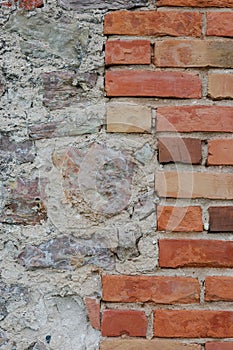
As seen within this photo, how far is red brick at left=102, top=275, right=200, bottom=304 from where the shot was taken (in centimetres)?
115

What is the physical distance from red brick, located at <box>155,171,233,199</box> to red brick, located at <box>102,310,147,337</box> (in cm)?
29

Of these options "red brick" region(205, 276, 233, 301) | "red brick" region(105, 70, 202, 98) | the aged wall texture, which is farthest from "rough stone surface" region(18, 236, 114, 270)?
"red brick" region(105, 70, 202, 98)

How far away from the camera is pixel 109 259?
46.1 inches

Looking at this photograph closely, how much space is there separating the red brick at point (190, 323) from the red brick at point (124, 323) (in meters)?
0.03

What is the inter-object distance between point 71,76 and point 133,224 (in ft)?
1.27

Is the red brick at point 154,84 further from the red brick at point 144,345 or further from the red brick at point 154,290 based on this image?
the red brick at point 144,345

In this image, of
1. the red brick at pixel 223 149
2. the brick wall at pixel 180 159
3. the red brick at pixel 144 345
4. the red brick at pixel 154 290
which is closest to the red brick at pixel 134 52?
the brick wall at pixel 180 159

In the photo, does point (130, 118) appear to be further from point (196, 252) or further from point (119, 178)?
point (196, 252)

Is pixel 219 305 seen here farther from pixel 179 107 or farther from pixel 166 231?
pixel 179 107

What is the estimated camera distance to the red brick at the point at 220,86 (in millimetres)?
1165

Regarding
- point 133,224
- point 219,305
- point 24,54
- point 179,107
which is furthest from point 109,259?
point 24,54

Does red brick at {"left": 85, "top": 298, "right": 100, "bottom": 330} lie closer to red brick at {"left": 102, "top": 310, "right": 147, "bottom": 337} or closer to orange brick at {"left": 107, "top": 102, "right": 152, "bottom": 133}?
red brick at {"left": 102, "top": 310, "right": 147, "bottom": 337}

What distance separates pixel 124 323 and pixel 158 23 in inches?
28.2

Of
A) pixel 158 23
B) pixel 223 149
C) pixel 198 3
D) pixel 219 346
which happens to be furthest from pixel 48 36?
pixel 219 346
